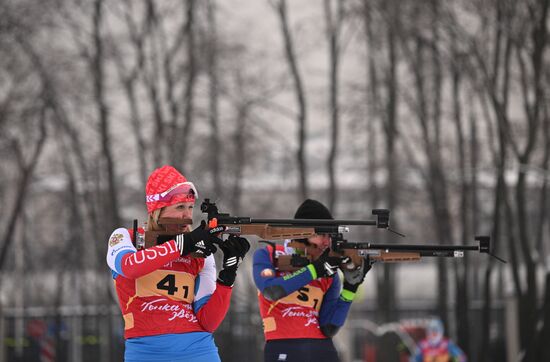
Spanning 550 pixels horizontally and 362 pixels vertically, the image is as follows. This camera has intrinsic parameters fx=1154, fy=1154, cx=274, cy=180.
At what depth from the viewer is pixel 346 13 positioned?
91.2ft

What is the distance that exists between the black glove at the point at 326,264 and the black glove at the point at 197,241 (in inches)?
70.3

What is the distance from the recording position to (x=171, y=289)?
619 cm

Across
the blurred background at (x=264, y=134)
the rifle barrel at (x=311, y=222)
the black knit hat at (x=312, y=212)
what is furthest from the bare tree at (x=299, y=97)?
the rifle barrel at (x=311, y=222)

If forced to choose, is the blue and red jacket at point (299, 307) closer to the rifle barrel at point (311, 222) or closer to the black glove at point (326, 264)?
the black glove at point (326, 264)

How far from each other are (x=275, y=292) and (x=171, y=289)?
1.63 metres

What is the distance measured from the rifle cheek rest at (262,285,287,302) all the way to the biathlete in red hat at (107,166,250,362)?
141 centimetres

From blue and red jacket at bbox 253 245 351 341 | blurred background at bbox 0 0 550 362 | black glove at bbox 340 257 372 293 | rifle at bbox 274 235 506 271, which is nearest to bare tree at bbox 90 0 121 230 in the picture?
blurred background at bbox 0 0 550 362

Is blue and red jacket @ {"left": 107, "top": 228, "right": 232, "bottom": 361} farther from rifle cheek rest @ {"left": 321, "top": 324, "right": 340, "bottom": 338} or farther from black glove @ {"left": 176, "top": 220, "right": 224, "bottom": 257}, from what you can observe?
rifle cheek rest @ {"left": 321, "top": 324, "right": 340, "bottom": 338}

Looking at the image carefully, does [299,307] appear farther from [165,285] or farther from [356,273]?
[165,285]

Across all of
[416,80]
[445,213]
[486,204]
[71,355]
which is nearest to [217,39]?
[416,80]

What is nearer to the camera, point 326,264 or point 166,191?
point 166,191

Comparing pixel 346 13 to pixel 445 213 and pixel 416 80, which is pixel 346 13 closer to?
pixel 416 80

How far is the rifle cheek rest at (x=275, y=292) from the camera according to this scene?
7.70 meters

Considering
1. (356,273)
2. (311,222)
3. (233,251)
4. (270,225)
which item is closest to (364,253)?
(356,273)
